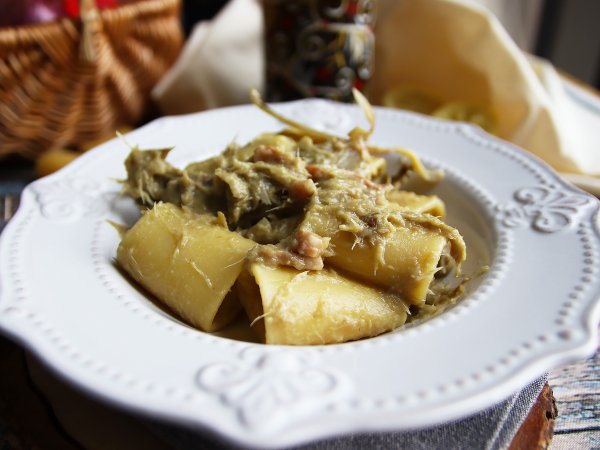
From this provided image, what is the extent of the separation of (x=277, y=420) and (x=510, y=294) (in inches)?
25.4

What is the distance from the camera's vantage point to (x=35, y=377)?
1410mm

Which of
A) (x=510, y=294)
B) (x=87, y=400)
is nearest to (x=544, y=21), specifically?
(x=510, y=294)

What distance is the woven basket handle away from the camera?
2.32 m

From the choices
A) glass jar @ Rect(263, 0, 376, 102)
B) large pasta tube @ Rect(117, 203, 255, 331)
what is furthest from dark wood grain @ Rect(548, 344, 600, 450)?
glass jar @ Rect(263, 0, 376, 102)

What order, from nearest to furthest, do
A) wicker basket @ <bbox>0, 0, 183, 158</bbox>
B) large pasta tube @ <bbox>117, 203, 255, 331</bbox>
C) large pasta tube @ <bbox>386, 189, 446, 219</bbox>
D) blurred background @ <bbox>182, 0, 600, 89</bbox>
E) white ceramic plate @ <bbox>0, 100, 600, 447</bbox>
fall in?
white ceramic plate @ <bbox>0, 100, 600, 447</bbox>
large pasta tube @ <bbox>117, 203, 255, 331</bbox>
large pasta tube @ <bbox>386, 189, 446, 219</bbox>
wicker basket @ <bbox>0, 0, 183, 158</bbox>
blurred background @ <bbox>182, 0, 600, 89</bbox>

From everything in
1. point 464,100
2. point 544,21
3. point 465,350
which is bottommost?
point 544,21

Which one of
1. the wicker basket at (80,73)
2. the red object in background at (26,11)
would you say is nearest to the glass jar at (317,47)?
the wicker basket at (80,73)

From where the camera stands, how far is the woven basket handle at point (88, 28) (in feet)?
7.61

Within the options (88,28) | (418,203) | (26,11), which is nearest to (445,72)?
(418,203)

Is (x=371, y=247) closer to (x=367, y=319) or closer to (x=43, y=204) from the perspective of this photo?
(x=367, y=319)

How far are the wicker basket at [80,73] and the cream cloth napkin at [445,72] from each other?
0.51ft

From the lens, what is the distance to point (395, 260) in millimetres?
1445

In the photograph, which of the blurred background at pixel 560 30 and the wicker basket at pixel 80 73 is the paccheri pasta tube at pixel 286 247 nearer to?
the wicker basket at pixel 80 73

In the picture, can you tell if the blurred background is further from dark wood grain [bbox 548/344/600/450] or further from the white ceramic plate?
dark wood grain [bbox 548/344/600/450]
